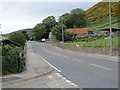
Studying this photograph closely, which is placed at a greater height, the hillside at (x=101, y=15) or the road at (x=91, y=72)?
the hillside at (x=101, y=15)

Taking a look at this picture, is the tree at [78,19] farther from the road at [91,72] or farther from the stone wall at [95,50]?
the road at [91,72]

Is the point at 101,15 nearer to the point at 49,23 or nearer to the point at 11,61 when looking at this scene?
the point at 49,23

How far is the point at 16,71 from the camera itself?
15.7 m

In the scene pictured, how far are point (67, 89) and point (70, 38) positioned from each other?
73819mm

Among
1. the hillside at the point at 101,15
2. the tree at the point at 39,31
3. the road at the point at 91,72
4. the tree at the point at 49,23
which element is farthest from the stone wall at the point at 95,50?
the tree at the point at 49,23

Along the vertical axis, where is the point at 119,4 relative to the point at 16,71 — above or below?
above

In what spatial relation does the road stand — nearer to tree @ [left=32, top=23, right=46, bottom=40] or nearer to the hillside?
the hillside

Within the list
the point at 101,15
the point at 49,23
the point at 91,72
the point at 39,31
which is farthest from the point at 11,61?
the point at 49,23

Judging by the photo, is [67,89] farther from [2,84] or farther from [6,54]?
[6,54]

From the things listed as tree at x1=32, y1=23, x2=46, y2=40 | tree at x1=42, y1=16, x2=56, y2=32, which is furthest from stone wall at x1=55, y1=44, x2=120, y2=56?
tree at x1=42, y1=16, x2=56, y2=32

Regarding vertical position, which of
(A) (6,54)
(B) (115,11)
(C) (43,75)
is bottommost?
(C) (43,75)

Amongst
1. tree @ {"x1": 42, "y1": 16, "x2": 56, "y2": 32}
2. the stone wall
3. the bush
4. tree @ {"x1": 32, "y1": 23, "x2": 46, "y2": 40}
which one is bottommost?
the stone wall

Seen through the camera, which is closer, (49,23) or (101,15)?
(101,15)

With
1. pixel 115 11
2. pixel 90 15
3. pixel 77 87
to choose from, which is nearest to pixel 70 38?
pixel 115 11
